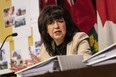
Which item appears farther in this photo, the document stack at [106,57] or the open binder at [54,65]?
the open binder at [54,65]

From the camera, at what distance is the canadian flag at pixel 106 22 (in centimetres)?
200

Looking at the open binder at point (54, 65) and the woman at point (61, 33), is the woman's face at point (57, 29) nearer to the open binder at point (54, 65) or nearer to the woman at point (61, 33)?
the woman at point (61, 33)

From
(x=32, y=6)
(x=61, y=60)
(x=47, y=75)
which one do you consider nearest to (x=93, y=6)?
(x=32, y=6)

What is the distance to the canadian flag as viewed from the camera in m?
2.00

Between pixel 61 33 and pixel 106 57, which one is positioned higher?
pixel 61 33

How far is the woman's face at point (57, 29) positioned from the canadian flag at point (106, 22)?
1.57ft

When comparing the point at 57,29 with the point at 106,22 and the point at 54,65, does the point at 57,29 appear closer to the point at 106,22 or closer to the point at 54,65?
the point at 106,22

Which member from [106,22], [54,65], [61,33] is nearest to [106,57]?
[54,65]

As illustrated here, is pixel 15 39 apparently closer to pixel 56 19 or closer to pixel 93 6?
pixel 93 6

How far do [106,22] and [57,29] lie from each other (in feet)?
1.90

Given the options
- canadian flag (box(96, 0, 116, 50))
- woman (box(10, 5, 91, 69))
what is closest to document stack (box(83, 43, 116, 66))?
woman (box(10, 5, 91, 69))

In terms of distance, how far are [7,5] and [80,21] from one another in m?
1.15

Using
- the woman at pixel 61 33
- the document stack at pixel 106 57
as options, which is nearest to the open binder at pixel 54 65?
the document stack at pixel 106 57

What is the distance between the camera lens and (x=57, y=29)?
1.63m
